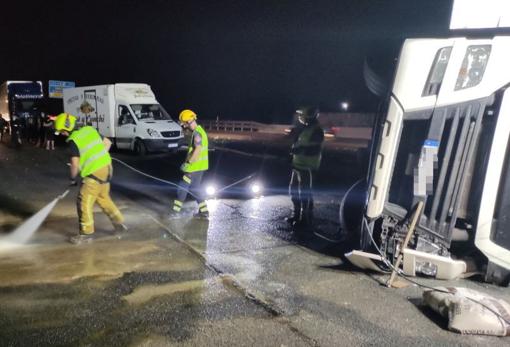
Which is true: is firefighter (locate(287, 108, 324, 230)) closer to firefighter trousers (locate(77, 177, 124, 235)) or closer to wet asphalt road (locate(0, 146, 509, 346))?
wet asphalt road (locate(0, 146, 509, 346))

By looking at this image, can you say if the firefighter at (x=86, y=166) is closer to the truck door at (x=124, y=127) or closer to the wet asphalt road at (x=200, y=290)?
the wet asphalt road at (x=200, y=290)

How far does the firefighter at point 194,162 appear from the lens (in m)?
6.49

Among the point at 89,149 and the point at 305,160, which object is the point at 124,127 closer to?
the point at 89,149

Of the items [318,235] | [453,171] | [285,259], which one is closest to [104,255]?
[285,259]

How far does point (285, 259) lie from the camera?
5.12 metres

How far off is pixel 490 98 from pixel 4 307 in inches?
196

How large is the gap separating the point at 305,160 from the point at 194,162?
1.77 meters

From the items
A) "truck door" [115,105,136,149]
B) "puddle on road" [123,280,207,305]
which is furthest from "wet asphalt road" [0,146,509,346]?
"truck door" [115,105,136,149]

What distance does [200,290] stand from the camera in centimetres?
417

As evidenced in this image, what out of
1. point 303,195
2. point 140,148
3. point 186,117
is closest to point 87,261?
point 186,117

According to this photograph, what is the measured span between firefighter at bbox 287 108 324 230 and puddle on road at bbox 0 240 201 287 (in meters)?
2.23

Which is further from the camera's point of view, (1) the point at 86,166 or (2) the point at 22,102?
(2) the point at 22,102

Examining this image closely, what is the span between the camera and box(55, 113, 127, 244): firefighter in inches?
205

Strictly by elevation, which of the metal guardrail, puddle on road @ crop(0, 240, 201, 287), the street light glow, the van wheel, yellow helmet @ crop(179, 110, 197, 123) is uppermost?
yellow helmet @ crop(179, 110, 197, 123)
